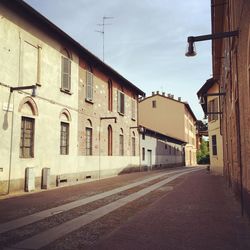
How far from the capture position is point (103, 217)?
7.98 metres

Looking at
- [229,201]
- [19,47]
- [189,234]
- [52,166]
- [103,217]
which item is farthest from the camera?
[52,166]

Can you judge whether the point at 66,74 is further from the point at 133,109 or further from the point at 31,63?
the point at 133,109

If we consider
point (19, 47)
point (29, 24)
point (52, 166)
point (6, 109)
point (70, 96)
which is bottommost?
point (52, 166)

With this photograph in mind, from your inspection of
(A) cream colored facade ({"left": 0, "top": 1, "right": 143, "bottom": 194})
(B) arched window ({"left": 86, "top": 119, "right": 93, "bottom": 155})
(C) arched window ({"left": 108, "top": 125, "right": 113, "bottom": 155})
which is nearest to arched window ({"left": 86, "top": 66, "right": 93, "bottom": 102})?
(A) cream colored facade ({"left": 0, "top": 1, "right": 143, "bottom": 194})

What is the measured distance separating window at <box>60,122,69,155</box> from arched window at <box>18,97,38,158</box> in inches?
105

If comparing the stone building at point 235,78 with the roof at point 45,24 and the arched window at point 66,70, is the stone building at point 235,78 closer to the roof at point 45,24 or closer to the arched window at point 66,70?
the roof at point 45,24

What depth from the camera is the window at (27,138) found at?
44.3 ft

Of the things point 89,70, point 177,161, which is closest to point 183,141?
point 177,161

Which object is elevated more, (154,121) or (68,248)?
(154,121)

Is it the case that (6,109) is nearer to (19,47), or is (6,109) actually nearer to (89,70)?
(19,47)

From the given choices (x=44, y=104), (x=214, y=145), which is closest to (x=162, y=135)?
(x=214, y=145)

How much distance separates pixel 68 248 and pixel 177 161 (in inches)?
1727

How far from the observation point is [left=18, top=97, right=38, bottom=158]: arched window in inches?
531

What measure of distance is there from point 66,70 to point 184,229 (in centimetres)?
1244
